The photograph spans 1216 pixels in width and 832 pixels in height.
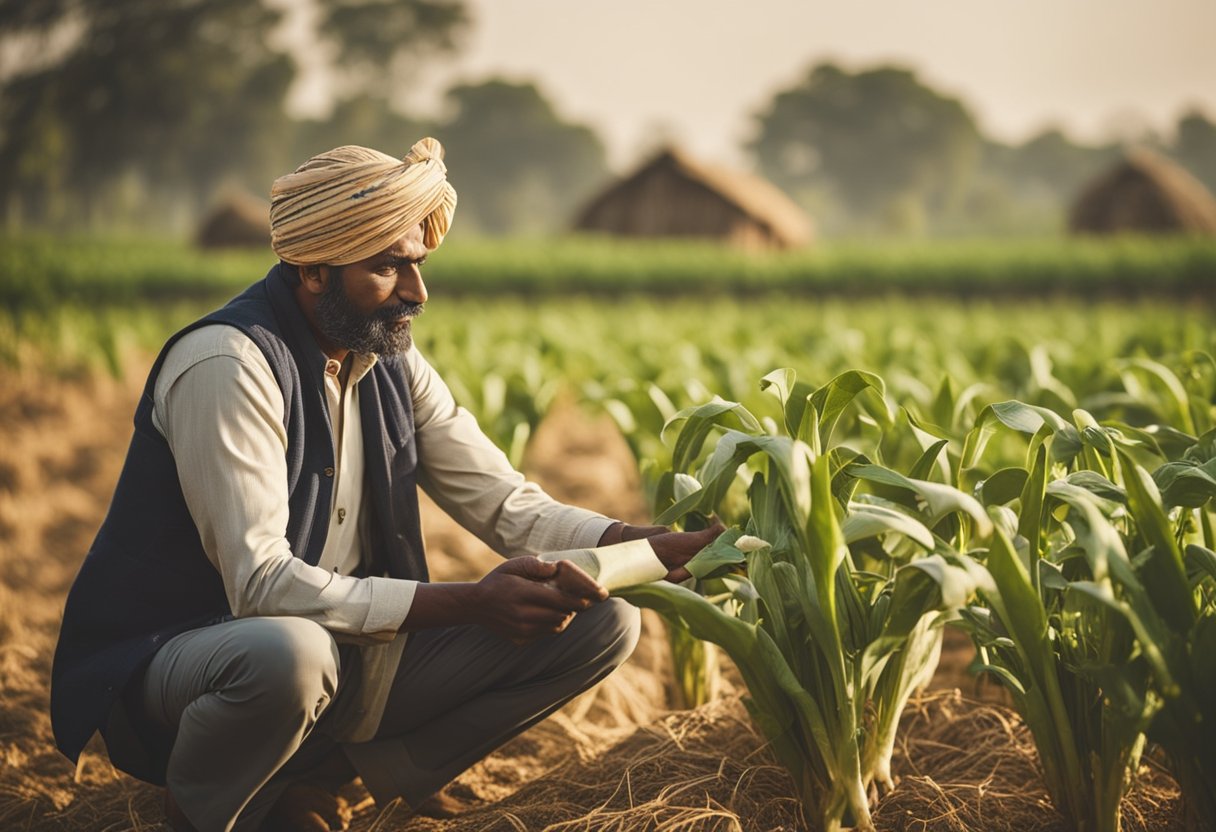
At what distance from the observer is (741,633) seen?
1.78m

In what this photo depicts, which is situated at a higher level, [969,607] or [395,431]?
[395,431]

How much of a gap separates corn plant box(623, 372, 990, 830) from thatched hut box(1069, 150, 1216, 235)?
29.7 metres

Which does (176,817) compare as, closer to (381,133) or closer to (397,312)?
(397,312)

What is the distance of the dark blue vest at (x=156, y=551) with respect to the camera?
202 cm

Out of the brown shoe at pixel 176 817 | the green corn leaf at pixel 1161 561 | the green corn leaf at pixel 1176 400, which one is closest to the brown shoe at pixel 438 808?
the brown shoe at pixel 176 817

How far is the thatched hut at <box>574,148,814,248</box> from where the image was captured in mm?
27438

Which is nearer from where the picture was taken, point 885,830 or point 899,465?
point 885,830

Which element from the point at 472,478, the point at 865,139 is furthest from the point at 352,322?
the point at 865,139

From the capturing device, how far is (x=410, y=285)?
2.17m

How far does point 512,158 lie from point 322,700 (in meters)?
70.0

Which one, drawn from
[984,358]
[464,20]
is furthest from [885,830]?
[464,20]

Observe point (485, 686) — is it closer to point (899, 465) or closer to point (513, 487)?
point (513, 487)

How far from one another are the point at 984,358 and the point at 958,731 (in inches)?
140

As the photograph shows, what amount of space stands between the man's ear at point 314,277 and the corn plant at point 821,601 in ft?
2.49
